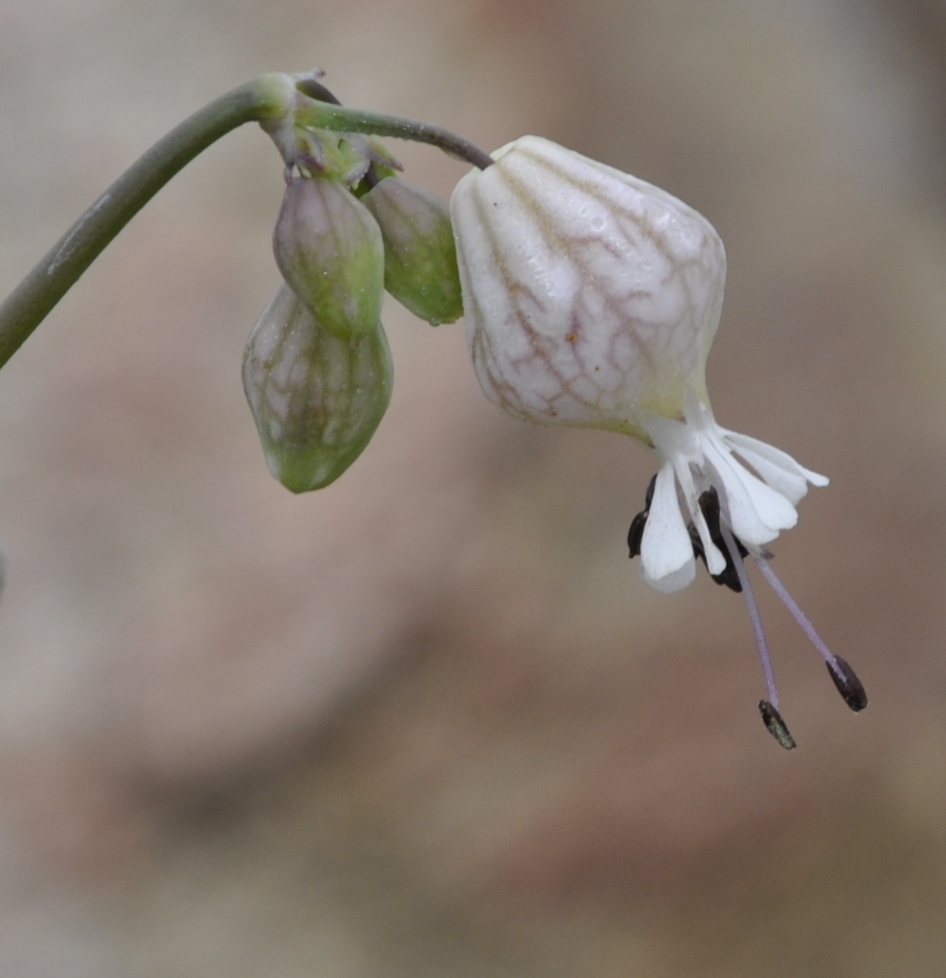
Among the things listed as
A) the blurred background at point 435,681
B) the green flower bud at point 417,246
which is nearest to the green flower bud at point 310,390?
the green flower bud at point 417,246

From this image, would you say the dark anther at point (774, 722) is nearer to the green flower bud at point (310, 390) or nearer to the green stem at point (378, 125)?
the green flower bud at point (310, 390)

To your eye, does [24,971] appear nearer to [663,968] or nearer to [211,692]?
[211,692]

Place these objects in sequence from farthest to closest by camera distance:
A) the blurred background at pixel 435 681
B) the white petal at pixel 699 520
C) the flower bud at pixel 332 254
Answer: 1. the blurred background at pixel 435 681
2. the white petal at pixel 699 520
3. the flower bud at pixel 332 254

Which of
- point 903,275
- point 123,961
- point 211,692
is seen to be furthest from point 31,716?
point 903,275

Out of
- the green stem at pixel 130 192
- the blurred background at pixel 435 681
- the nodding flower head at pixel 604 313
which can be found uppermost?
the green stem at pixel 130 192

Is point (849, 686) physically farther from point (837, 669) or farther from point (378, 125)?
point (378, 125)

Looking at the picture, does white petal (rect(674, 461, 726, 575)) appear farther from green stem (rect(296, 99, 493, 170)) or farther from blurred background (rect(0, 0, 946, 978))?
blurred background (rect(0, 0, 946, 978))

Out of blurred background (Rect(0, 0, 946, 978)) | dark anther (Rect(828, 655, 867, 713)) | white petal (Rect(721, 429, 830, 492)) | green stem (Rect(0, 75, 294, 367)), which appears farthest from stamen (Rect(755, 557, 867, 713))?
blurred background (Rect(0, 0, 946, 978))
